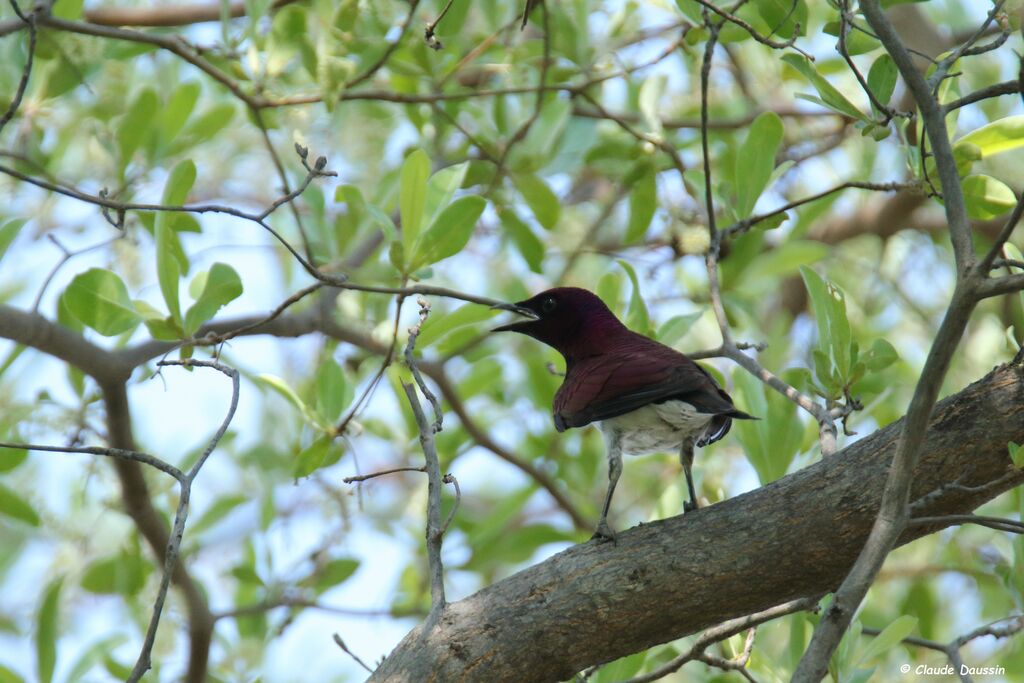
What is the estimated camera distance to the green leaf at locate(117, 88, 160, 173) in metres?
4.52

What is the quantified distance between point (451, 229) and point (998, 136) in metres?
1.73

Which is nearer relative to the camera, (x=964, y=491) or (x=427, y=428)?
(x=964, y=491)

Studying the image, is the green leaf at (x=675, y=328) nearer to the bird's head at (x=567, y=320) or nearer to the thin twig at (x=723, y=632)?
the bird's head at (x=567, y=320)

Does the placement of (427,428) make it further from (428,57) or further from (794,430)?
(428,57)

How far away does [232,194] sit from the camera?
7188 millimetres

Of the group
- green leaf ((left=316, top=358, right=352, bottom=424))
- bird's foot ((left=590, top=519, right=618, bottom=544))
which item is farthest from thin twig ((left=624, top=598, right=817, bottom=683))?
green leaf ((left=316, top=358, right=352, bottom=424))

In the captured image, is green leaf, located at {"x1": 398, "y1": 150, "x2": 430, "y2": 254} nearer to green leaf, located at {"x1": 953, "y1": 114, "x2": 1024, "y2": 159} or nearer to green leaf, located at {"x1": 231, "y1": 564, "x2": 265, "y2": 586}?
green leaf, located at {"x1": 953, "y1": 114, "x2": 1024, "y2": 159}

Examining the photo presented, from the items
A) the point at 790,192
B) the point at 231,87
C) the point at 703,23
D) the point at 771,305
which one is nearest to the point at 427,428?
the point at 703,23

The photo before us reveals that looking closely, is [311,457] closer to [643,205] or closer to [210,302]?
[210,302]

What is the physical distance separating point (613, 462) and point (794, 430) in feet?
2.15

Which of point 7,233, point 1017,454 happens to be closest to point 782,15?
point 1017,454

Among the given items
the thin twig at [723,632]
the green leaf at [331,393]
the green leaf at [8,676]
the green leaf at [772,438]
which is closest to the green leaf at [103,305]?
the green leaf at [331,393]

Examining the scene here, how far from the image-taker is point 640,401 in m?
3.50

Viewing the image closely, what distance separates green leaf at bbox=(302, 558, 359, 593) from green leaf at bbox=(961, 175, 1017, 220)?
3101 millimetres
